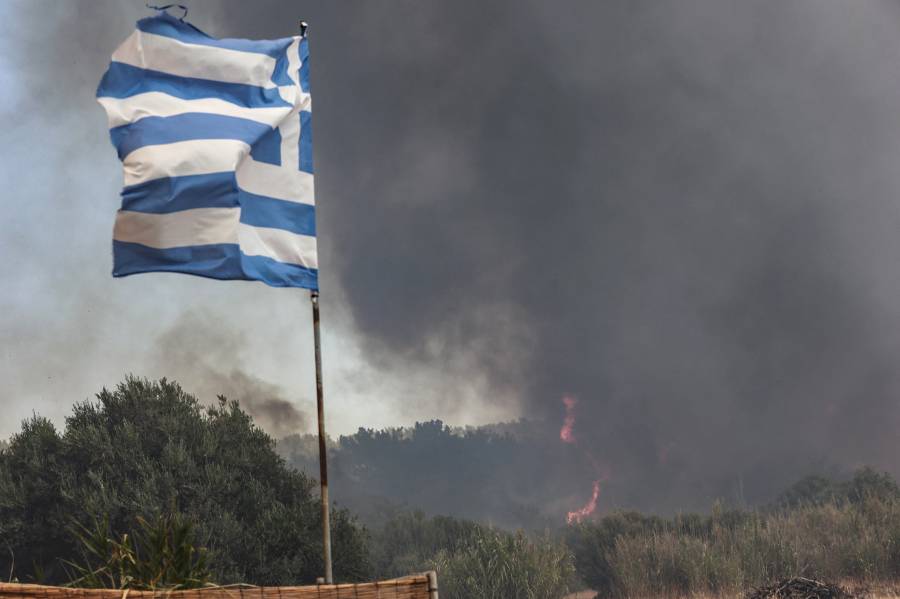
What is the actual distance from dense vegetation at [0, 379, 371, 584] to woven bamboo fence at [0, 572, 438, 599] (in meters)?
13.0

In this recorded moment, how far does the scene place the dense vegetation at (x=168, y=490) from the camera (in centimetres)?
1894

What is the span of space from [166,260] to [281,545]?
11.3m

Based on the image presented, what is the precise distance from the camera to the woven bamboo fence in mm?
5043

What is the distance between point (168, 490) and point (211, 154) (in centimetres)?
1186

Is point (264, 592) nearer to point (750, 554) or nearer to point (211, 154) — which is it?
point (211, 154)

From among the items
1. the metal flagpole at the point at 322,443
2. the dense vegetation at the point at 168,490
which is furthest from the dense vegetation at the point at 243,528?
the metal flagpole at the point at 322,443

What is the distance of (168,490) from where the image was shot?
64.1ft

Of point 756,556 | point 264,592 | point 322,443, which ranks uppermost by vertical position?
point 322,443

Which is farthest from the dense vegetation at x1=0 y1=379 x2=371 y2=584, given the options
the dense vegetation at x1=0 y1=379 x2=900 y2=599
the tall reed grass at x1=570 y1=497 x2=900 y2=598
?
the tall reed grass at x1=570 y1=497 x2=900 y2=598

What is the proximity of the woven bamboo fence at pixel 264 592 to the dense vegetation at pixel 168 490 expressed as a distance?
42.7 feet

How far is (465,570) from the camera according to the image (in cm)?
2384

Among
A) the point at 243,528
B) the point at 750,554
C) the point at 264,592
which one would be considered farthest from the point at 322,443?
the point at 750,554

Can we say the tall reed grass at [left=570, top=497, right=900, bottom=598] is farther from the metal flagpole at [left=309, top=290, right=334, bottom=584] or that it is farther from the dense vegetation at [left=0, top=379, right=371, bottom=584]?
the metal flagpole at [left=309, top=290, right=334, bottom=584]

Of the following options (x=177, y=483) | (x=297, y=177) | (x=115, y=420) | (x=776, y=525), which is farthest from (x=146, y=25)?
(x=776, y=525)
